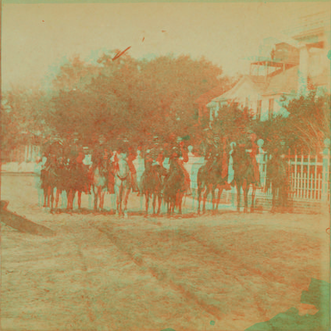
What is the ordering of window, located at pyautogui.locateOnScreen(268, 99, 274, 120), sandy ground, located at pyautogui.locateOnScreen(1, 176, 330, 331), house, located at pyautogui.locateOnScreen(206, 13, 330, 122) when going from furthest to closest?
window, located at pyautogui.locateOnScreen(268, 99, 274, 120) < house, located at pyautogui.locateOnScreen(206, 13, 330, 122) < sandy ground, located at pyautogui.locateOnScreen(1, 176, 330, 331)

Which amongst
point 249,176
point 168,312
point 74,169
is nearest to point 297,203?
point 249,176

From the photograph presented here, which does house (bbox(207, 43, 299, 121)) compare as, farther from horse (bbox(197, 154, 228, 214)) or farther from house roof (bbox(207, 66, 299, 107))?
horse (bbox(197, 154, 228, 214))

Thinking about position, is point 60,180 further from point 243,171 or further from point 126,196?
point 243,171

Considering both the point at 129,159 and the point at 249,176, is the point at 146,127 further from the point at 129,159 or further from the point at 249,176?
the point at 249,176

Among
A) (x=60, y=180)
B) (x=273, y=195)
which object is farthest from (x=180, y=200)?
(x=60, y=180)

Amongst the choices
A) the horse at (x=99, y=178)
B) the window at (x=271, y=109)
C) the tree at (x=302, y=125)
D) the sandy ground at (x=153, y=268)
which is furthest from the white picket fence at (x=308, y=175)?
the horse at (x=99, y=178)

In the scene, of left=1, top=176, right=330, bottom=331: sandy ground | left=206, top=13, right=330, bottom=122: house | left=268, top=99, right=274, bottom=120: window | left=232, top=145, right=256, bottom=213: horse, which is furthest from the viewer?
left=232, top=145, right=256, bottom=213: horse

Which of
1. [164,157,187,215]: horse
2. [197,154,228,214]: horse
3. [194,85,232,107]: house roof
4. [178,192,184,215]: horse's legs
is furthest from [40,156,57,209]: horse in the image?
[194,85,232,107]: house roof
